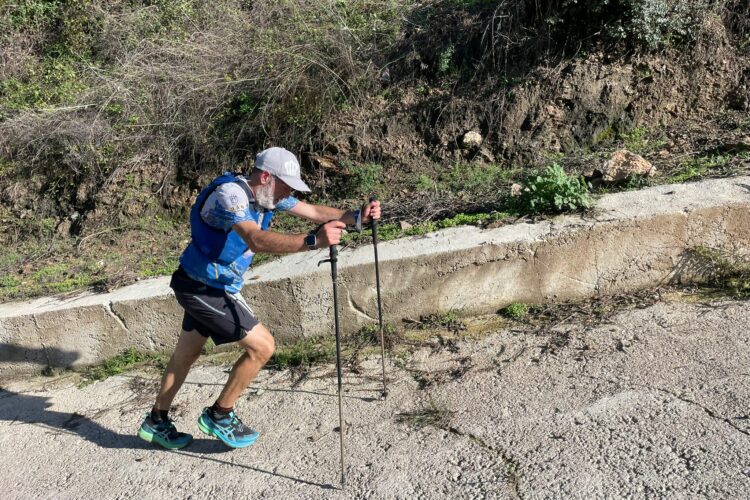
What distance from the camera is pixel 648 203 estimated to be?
4828 mm

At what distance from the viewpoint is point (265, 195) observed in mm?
3537

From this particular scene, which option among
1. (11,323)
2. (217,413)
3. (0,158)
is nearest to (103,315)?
(11,323)

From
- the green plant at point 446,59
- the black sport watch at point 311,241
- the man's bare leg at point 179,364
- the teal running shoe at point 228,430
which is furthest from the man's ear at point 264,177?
the green plant at point 446,59

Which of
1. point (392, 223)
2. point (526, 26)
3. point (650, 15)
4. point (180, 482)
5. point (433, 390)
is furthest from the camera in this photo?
point (526, 26)

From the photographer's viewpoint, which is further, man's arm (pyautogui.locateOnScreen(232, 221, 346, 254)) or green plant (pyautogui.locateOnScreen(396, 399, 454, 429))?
green plant (pyautogui.locateOnScreen(396, 399, 454, 429))

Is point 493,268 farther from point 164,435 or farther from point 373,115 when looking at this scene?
point 373,115

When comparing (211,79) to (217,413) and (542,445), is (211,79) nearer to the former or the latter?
(217,413)

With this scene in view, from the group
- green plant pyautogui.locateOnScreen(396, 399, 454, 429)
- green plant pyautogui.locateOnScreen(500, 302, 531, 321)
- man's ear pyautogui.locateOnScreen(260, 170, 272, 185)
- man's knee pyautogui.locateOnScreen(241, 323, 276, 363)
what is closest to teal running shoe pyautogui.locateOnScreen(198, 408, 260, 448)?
man's knee pyautogui.locateOnScreen(241, 323, 276, 363)

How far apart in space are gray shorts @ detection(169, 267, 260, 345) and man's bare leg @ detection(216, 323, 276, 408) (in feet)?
0.16

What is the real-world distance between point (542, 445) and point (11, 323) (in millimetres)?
4373

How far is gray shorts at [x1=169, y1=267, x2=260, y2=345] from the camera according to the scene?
143 inches

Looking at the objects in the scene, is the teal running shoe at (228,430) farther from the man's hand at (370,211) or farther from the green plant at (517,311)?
the green plant at (517,311)

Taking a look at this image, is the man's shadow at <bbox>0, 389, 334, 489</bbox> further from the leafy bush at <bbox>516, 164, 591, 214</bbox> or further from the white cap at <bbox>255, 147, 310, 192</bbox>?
the leafy bush at <bbox>516, 164, 591, 214</bbox>

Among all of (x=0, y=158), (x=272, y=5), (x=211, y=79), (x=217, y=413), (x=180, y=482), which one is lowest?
(x=180, y=482)
